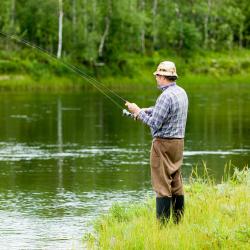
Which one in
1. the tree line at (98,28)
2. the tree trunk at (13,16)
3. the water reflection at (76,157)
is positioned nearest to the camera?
the water reflection at (76,157)

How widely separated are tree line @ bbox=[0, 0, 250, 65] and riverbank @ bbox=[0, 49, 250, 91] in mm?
1322

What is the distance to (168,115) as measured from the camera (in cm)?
1088

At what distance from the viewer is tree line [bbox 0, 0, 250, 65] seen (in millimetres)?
61812

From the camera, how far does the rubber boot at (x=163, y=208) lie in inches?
427

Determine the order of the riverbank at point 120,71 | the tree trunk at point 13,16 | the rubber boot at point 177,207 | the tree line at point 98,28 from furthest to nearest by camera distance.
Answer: the tree line at point 98,28, the tree trunk at point 13,16, the riverbank at point 120,71, the rubber boot at point 177,207

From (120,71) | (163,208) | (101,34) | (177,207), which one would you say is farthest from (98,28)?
(163,208)

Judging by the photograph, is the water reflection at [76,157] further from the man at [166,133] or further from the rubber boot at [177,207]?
the man at [166,133]

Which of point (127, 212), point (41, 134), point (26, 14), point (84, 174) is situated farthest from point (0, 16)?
point (127, 212)

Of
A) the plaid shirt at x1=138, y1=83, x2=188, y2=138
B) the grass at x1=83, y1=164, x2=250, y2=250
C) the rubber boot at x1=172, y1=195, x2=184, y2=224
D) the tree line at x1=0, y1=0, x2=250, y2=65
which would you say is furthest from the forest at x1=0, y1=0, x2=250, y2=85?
the plaid shirt at x1=138, y1=83, x2=188, y2=138

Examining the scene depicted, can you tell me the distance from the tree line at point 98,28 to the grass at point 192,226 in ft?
156

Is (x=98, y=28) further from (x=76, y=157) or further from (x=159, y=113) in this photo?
(x=159, y=113)

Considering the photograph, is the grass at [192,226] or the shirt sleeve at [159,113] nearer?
the grass at [192,226]

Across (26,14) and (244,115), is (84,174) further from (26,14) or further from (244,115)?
(26,14)

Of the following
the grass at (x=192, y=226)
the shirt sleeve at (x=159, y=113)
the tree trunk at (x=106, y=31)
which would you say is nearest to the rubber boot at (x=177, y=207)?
the grass at (x=192, y=226)
